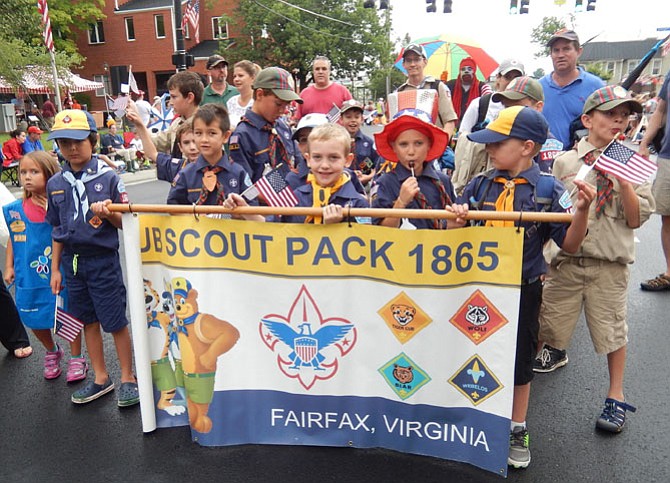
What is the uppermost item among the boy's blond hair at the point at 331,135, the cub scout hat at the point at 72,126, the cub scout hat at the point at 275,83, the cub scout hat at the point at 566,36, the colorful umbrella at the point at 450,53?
the colorful umbrella at the point at 450,53

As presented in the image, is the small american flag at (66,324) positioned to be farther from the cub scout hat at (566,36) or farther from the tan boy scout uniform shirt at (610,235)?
the cub scout hat at (566,36)

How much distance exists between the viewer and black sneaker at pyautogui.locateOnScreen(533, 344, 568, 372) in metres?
3.96

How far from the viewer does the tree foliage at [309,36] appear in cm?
4062

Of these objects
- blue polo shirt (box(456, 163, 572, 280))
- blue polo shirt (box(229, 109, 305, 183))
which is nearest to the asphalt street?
blue polo shirt (box(456, 163, 572, 280))

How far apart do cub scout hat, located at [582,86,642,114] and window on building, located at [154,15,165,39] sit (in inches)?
1849

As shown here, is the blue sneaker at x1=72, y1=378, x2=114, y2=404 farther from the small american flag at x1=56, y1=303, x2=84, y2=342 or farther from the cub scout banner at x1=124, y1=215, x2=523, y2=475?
the cub scout banner at x1=124, y1=215, x2=523, y2=475

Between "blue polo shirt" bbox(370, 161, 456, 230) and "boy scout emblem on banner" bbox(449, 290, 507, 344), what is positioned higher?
"blue polo shirt" bbox(370, 161, 456, 230)

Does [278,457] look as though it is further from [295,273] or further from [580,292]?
[580,292]

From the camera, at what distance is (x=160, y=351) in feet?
9.86

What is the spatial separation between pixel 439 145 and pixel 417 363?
1197mm

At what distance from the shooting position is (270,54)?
42.4m

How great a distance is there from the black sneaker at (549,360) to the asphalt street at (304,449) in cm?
8

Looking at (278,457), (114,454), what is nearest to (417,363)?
(278,457)

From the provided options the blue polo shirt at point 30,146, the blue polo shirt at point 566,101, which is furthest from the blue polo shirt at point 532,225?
the blue polo shirt at point 30,146
